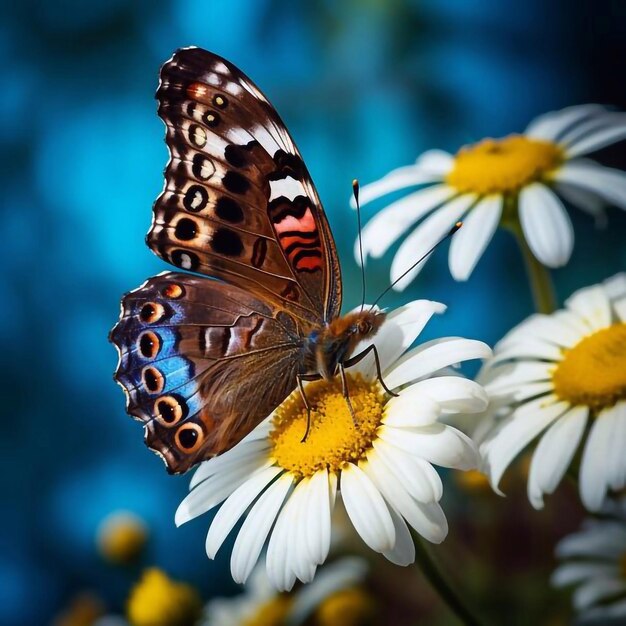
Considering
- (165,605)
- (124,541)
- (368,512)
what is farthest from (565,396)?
(124,541)

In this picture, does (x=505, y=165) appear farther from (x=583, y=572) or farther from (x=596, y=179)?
(x=583, y=572)

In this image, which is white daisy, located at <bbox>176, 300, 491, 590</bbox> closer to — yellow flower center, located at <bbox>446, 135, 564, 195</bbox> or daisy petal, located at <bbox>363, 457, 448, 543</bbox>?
daisy petal, located at <bbox>363, 457, 448, 543</bbox>

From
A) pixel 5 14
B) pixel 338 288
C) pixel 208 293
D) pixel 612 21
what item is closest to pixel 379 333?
pixel 338 288

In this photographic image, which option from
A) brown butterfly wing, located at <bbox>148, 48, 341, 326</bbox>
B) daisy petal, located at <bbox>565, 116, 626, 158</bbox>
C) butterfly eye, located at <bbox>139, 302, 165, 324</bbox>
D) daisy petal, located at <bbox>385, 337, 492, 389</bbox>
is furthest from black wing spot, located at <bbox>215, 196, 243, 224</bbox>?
daisy petal, located at <bbox>565, 116, 626, 158</bbox>

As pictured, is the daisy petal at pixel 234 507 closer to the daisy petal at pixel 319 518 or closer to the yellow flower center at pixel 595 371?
the daisy petal at pixel 319 518

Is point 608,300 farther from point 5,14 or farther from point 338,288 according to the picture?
point 5,14

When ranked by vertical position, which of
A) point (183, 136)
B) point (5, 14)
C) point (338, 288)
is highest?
point (5, 14)
